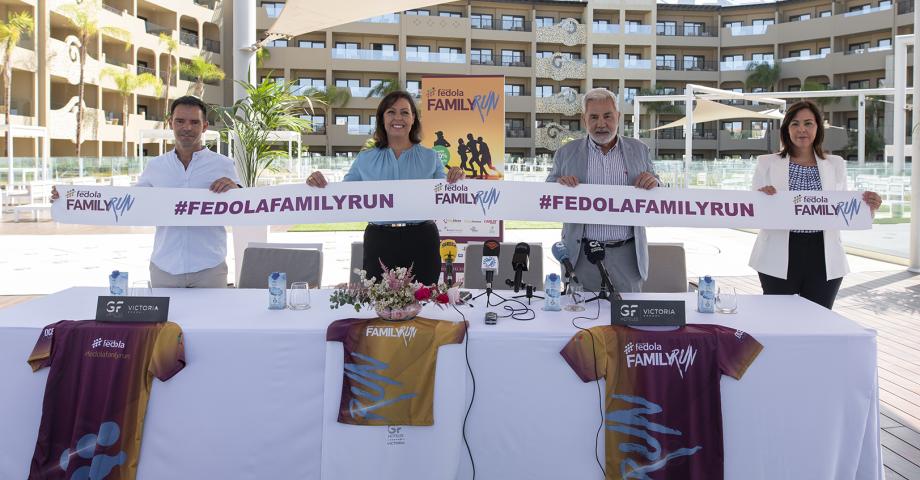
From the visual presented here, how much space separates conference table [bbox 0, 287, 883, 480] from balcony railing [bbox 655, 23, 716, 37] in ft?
154

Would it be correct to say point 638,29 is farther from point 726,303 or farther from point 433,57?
point 726,303

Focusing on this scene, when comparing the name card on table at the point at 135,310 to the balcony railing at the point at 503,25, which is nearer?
the name card on table at the point at 135,310

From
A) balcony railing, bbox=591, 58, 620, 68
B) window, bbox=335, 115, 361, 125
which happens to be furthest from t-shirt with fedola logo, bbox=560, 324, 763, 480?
balcony railing, bbox=591, 58, 620, 68

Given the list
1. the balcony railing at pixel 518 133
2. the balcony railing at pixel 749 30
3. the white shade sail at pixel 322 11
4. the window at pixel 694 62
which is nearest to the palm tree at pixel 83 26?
the balcony railing at pixel 518 133

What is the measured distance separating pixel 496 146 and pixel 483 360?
12.1 ft

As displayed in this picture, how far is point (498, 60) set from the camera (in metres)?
43.5

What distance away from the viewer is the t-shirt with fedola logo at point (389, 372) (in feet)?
8.15

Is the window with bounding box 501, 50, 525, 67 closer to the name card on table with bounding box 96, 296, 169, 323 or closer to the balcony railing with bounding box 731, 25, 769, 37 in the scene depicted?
the balcony railing with bounding box 731, 25, 769, 37

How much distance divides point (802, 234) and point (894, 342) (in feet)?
7.29

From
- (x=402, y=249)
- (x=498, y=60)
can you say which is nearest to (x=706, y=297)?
(x=402, y=249)

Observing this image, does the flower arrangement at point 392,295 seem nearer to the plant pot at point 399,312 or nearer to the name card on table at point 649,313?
the plant pot at point 399,312

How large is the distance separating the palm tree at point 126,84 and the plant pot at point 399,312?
33.5 metres

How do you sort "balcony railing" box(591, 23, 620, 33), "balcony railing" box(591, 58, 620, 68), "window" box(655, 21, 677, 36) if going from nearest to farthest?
"balcony railing" box(591, 58, 620, 68) → "balcony railing" box(591, 23, 620, 33) → "window" box(655, 21, 677, 36)

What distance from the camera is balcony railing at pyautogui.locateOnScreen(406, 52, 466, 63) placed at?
41375 mm
